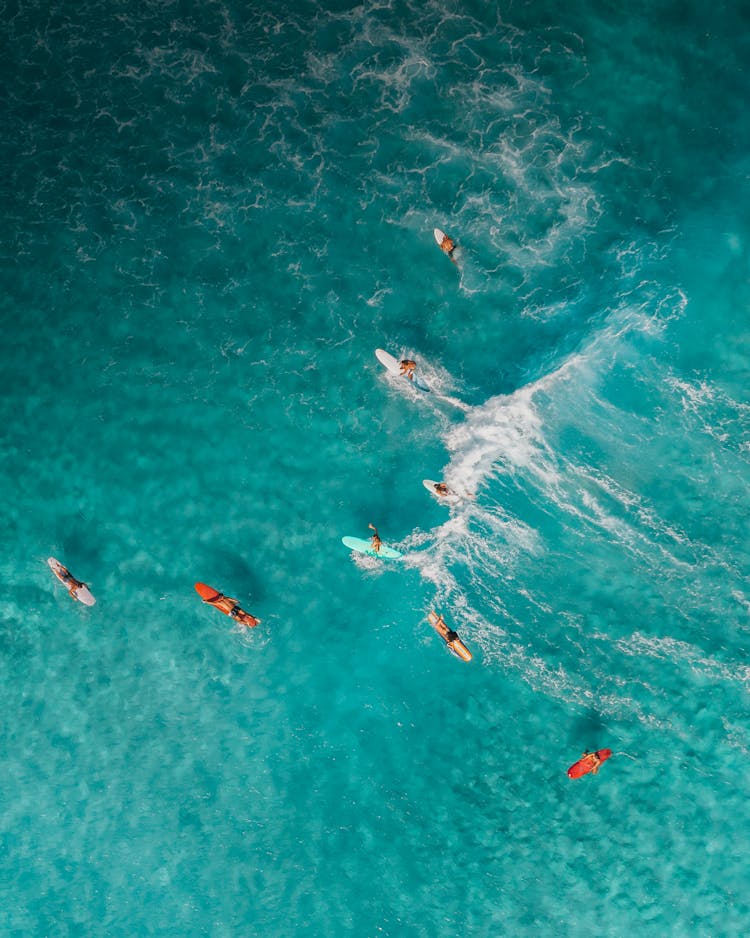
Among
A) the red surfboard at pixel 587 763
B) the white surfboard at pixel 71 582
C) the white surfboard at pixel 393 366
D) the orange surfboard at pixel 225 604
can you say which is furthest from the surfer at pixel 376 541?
the white surfboard at pixel 71 582

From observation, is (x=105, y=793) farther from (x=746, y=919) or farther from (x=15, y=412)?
(x=746, y=919)

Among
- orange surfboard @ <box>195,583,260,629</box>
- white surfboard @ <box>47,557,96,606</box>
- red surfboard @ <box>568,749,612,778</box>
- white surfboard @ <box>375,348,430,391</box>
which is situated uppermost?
white surfboard @ <box>375,348,430,391</box>

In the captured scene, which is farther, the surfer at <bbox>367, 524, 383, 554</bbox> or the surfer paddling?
the surfer paddling

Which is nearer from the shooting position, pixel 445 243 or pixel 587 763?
pixel 587 763

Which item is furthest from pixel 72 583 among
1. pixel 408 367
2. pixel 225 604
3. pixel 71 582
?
pixel 408 367

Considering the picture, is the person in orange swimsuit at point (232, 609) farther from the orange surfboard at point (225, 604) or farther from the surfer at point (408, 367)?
the surfer at point (408, 367)

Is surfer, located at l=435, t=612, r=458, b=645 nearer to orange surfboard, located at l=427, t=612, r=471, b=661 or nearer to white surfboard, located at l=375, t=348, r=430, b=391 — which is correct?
orange surfboard, located at l=427, t=612, r=471, b=661

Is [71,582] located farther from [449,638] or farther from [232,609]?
[449,638]

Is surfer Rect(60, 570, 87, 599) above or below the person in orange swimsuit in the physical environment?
below

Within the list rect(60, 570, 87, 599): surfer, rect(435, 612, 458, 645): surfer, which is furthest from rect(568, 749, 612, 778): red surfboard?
rect(60, 570, 87, 599): surfer
